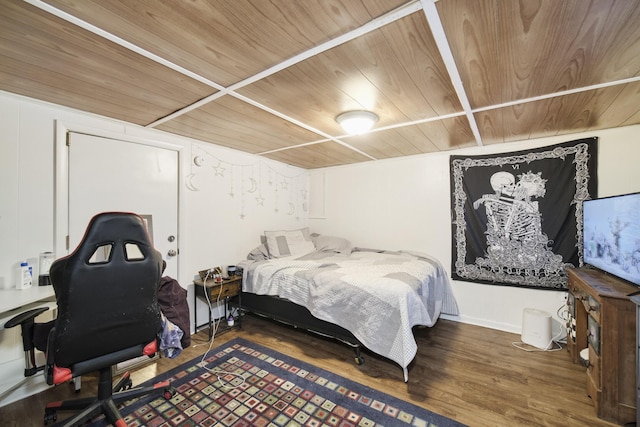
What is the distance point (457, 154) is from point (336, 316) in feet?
7.98

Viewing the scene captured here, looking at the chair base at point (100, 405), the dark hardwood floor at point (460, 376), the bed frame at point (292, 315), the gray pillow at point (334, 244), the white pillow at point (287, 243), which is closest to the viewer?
the chair base at point (100, 405)

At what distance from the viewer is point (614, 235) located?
1.94 metres

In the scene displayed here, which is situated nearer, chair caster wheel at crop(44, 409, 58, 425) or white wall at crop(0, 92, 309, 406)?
chair caster wheel at crop(44, 409, 58, 425)

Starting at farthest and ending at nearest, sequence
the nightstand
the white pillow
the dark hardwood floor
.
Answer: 1. the white pillow
2. the nightstand
3. the dark hardwood floor

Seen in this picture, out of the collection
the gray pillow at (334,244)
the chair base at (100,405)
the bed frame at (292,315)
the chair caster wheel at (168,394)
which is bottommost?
the chair caster wheel at (168,394)

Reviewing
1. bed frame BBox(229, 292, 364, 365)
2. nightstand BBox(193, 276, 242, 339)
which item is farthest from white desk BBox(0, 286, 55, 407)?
bed frame BBox(229, 292, 364, 365)

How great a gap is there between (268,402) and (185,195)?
214 centimetres

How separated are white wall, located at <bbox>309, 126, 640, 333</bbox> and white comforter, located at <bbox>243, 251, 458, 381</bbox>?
28 cm

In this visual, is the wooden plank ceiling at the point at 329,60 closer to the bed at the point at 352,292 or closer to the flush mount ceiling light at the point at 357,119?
the flush mount ceiling light at the point at 357,119

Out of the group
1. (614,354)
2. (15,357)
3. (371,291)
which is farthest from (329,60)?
(15,357)

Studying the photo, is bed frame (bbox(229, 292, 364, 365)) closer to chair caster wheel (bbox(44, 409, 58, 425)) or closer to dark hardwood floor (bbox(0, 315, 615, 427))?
dark hardwood floor (bbox(0, 315, 615, 427))

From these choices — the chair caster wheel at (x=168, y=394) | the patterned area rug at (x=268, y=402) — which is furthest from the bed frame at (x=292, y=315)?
the chair caster wheel at (x=168, y=394)

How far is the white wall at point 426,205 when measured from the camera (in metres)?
2.52

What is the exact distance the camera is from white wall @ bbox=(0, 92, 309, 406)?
1.87 m
